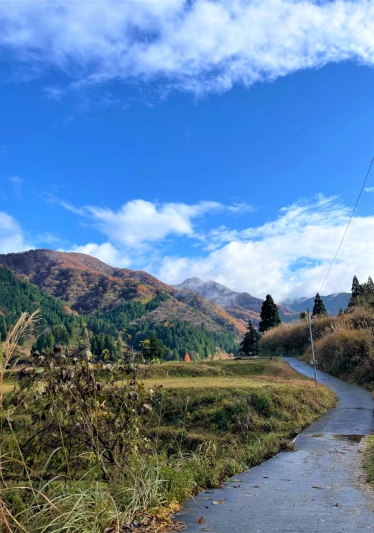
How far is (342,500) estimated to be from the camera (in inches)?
179

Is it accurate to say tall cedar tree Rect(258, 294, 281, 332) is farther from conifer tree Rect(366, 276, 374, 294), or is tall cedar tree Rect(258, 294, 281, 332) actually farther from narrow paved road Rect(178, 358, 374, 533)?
narrow paved road Rect(178, 358, 374, 533)

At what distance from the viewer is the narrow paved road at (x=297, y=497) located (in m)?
3.70

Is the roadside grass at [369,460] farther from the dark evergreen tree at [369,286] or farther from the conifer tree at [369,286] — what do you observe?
the conifer tree at [369,286]

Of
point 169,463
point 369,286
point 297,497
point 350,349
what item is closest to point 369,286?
point 369,286

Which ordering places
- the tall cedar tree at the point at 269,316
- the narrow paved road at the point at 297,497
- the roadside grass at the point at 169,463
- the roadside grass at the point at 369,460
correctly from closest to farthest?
1. the roadside grass at the point at 169,463
2. the narrow paved road at the point at 297,497
3. the roadside grass at the point at 369,460
4. the tall cedar tree at the point at 269,316

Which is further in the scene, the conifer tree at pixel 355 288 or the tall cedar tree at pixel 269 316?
the tall cedar tree at pixel 269 316

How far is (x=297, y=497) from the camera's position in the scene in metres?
4.78

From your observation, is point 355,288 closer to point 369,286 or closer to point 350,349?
point 369,286

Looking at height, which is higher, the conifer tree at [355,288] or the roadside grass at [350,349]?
the conifer tree at [355,288]

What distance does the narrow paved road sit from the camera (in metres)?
3.70

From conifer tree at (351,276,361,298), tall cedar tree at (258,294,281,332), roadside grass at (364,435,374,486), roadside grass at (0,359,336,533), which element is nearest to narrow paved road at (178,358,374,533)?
roadside grass at (364,435,374,486)

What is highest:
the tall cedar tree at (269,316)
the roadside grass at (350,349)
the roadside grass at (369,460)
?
the tall cedar tree at (269,316)

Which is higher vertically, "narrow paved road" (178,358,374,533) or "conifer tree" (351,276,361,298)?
"conifer tree" (351,276,361,298)

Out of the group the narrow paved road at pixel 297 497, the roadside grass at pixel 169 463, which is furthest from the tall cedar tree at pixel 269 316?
the narrow paved road at pixel 297 497
